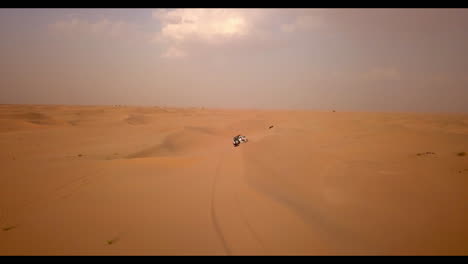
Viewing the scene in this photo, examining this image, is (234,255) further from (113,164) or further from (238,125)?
(238,125)

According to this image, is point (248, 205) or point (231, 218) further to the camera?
point (248, 205)

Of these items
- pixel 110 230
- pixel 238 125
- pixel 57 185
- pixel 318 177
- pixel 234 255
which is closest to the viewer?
pixel 234 255

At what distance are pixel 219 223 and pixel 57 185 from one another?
4.96 m

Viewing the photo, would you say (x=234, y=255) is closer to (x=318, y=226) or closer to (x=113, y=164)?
(x=318, y=226)

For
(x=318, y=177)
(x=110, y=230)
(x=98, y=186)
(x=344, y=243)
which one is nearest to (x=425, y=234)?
(x=344, y=243)

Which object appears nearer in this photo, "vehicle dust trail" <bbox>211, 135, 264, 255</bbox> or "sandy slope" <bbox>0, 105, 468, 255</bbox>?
"vehicle dust trail" <bbox>211, 135, 264, 255</bbox>

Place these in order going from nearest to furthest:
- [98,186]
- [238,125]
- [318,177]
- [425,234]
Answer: [425,234] < [318,177] < [98,186] < [238,125]

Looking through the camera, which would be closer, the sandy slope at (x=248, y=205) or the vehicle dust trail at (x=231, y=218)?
the vehicle dust trail at (x=231, y=218)

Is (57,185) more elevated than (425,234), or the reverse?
(425,234)

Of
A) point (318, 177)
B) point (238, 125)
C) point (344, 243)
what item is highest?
point (344, 243)

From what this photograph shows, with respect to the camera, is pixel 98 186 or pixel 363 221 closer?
pixel 363 221

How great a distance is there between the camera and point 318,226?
3.55m
